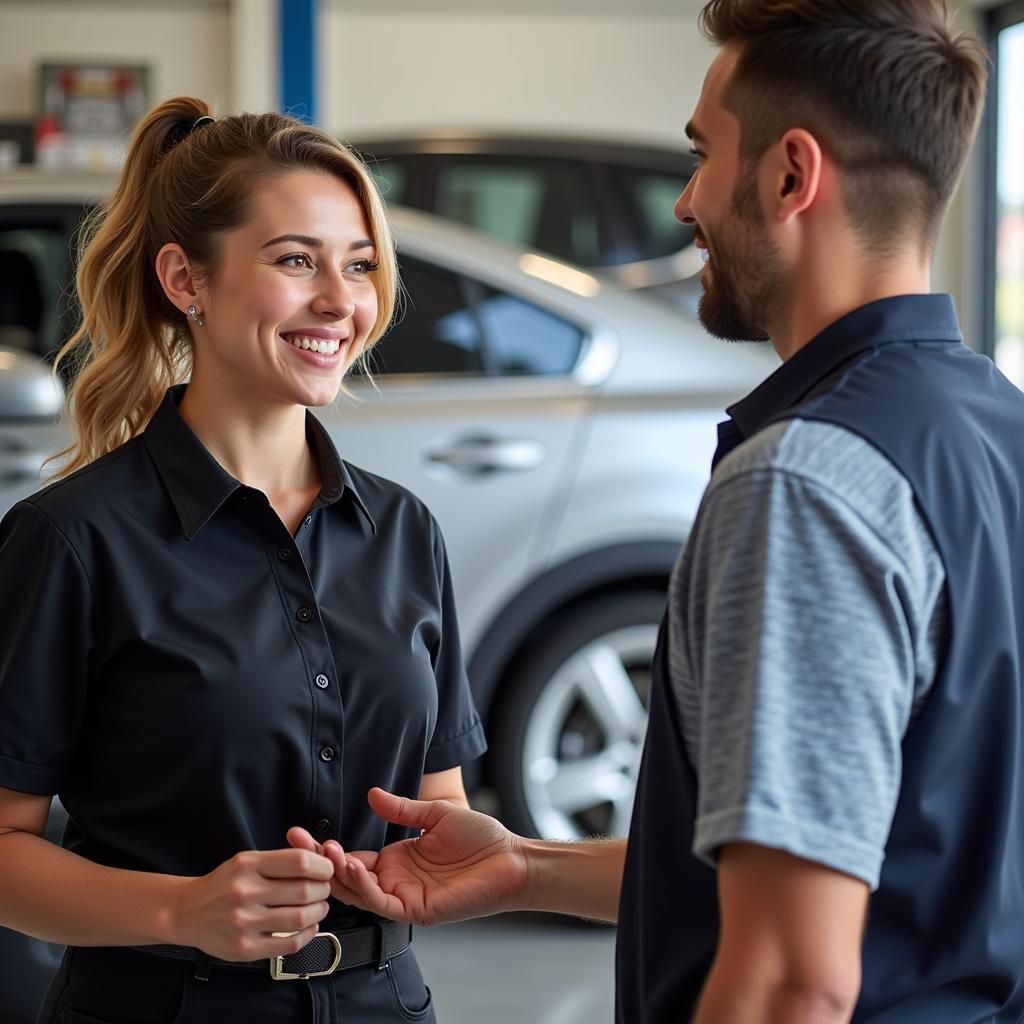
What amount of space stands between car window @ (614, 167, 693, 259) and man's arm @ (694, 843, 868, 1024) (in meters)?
4.31

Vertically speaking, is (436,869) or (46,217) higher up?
(46,217)

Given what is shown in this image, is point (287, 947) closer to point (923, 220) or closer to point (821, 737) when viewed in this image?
point (821, 737)

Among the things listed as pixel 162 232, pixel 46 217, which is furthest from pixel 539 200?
pixel 162 232

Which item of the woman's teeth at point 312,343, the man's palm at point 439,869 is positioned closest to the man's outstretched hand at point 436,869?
the man's palm at point 439,869

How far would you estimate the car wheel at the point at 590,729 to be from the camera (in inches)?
135

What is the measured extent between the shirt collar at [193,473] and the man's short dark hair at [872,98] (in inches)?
27.6

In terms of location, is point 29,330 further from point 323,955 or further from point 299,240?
point 323,955

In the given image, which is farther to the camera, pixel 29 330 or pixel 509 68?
pixel 509 68

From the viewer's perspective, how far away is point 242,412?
1.68 m

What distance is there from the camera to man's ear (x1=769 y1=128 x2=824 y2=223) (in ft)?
3.48

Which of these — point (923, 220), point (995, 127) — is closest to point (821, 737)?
point (923, 220)

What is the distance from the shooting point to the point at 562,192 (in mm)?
5332

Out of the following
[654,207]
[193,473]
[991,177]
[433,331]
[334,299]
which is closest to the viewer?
[193,473]

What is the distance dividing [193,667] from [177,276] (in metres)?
0.50
